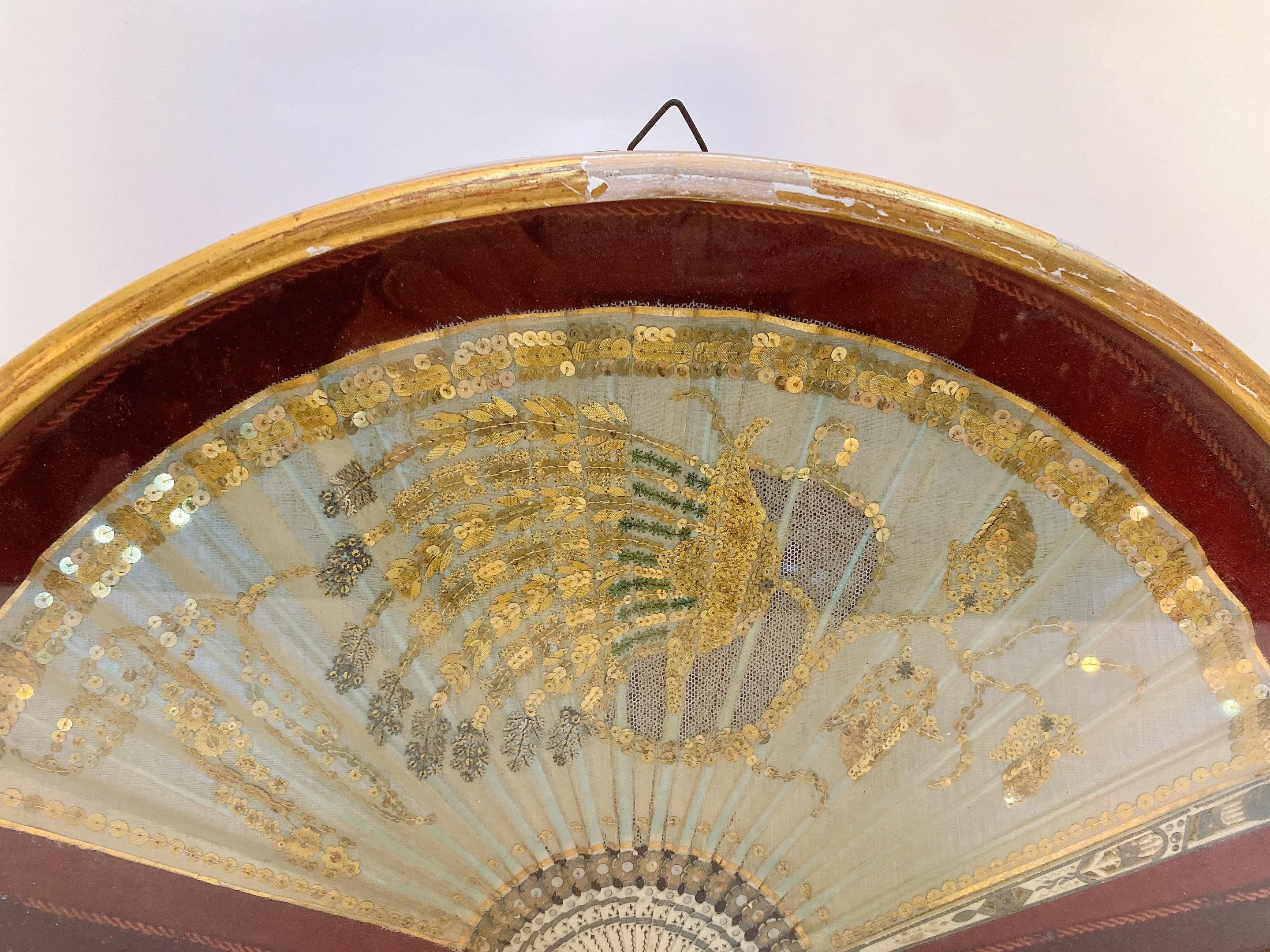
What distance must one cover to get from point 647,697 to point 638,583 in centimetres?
13

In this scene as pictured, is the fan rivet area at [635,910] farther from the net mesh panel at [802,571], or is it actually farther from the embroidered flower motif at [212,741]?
the embroidered flower motif at [212,741]

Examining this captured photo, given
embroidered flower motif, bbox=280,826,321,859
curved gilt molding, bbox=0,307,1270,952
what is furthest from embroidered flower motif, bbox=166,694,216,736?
embroidered flower motif, bbox=280,826,321,859

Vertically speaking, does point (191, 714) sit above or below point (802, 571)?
below

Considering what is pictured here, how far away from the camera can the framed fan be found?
2.50ft

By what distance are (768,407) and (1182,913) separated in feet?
2.07

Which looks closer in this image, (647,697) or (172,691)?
(172,691)

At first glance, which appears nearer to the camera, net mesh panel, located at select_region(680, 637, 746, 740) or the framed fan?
the framed fan

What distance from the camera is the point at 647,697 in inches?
35.8

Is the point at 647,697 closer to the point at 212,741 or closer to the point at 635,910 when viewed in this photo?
the point at 635,910

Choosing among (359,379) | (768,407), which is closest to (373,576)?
(359,379)

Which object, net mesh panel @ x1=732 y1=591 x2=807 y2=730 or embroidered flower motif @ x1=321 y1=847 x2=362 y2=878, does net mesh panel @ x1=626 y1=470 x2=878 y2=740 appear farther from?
embroidered flower motif @ x1=321 y1=847 x2=362 y2=878

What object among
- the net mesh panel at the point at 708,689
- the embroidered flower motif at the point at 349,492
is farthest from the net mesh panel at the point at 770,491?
the embroidered flower motif at the point at 349,492

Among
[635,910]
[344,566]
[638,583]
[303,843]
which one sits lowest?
[303,843]

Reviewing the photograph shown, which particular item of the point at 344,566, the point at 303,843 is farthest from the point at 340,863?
the point at 344,566
